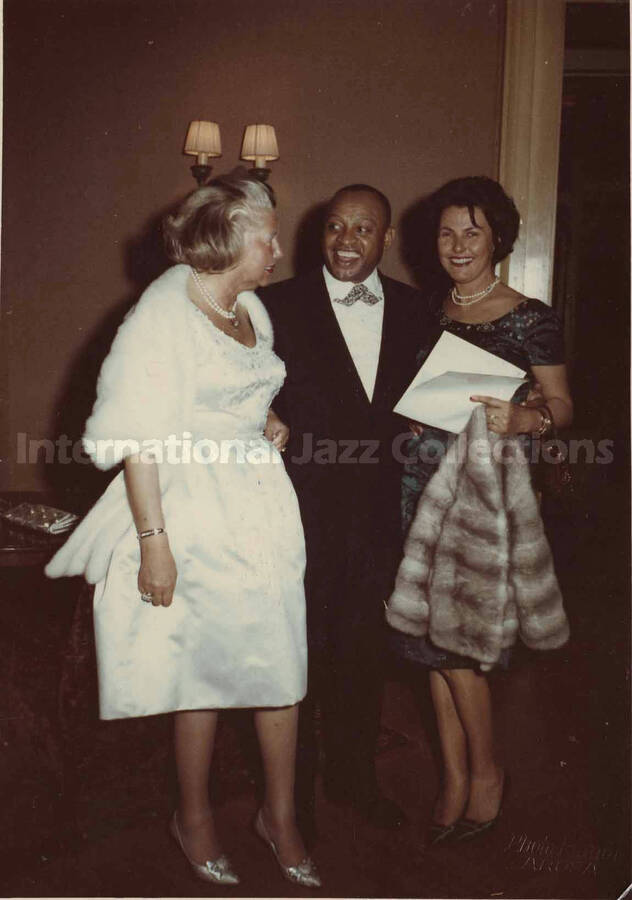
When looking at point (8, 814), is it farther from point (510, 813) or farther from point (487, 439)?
point (487, 439)

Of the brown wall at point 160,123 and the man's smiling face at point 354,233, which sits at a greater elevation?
the brown wall at point 160,123

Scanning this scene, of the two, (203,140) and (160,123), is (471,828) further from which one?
(160,123)

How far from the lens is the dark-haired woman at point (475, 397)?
83.3 inches

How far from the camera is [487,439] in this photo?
213cm

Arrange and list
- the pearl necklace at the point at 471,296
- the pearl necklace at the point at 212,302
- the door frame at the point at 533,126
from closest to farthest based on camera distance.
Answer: the pearl necklace at the point at 212,302, the pearl necklace at the point at 471,296, the door frame at the point at 533,126

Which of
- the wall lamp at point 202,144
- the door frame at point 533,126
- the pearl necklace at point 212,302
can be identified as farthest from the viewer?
the wall lamp at point 202,144

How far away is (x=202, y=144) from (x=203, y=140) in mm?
22

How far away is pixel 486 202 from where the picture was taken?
2.16m

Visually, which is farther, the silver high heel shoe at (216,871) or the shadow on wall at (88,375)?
the shadow on wall at (88,375)

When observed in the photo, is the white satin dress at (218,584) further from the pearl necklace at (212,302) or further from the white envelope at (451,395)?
the white envelope at (451,395)

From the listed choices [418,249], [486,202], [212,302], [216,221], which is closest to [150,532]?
[212,302]

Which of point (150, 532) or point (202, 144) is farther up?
point (202, 144)

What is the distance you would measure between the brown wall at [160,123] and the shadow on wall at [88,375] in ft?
0.04

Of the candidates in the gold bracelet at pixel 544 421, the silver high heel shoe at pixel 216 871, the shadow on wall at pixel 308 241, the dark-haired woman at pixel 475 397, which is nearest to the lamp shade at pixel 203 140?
the shadow on wall at pixel 308 241
